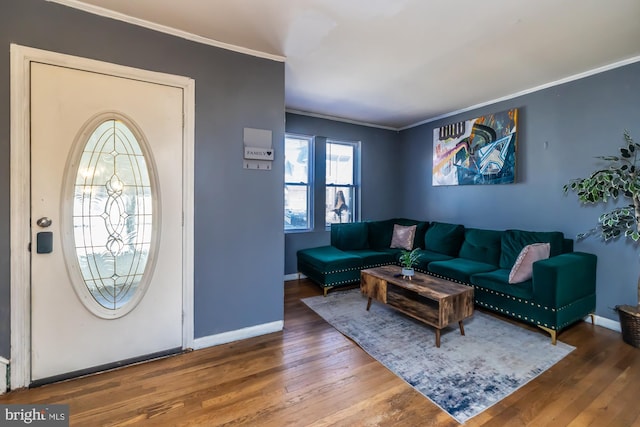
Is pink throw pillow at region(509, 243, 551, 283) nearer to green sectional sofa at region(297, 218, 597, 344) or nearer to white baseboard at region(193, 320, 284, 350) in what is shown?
green sectional sofa at region(297, 218, 597, 344)

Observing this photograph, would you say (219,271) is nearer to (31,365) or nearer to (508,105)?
(31,365)

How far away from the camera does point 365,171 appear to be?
16.9ft

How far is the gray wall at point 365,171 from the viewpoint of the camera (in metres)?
4.49

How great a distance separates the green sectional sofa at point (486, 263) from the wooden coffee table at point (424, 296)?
0.53 metres

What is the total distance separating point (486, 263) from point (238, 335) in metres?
3.08

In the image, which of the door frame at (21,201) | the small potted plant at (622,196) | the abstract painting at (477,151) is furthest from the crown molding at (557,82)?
the door frame at (21,201)

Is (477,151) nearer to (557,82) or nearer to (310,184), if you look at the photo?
(557,82)

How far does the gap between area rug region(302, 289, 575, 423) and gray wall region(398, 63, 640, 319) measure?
3.61 ft

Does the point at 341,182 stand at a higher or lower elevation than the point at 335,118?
lower

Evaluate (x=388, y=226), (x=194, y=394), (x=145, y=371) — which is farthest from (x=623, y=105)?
(x=145, y=371)

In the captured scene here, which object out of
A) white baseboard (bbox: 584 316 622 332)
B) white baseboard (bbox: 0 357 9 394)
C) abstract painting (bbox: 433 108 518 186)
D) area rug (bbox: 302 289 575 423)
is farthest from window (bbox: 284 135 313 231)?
white baseboard (bbox: 584 316 622 332)

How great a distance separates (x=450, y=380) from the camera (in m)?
2.03

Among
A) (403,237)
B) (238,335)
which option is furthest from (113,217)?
(403,237)

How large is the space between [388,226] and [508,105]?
7.89 feet
